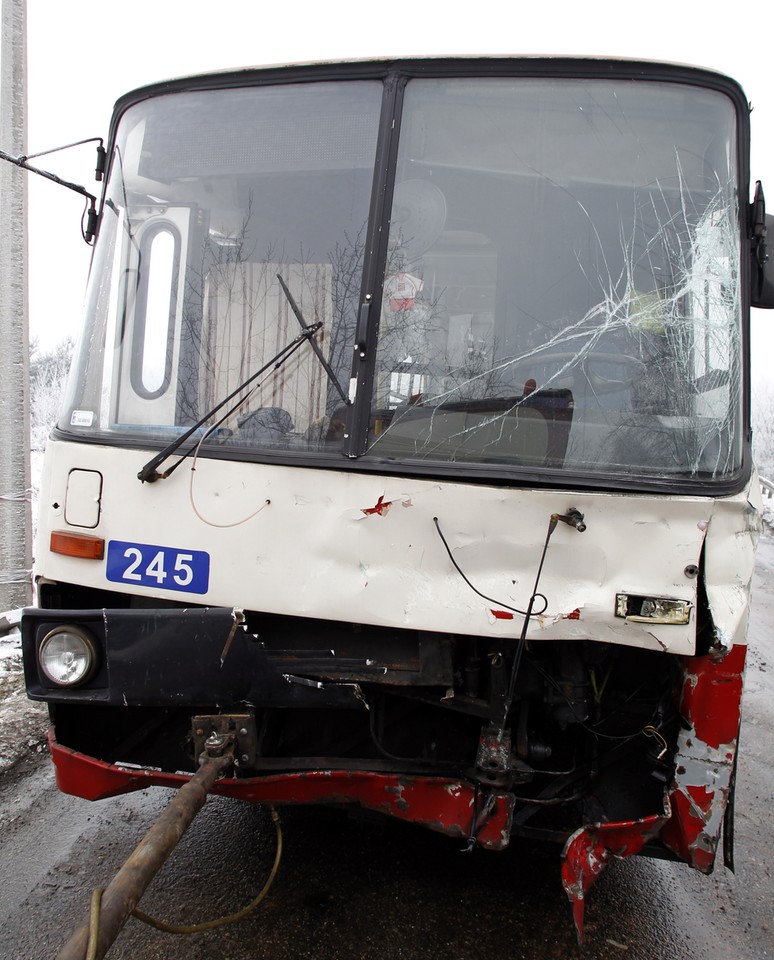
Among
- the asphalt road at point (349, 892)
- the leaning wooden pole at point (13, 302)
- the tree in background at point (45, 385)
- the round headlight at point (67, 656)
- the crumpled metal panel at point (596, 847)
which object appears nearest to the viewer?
the crumpled metal panel at point (596, 847)

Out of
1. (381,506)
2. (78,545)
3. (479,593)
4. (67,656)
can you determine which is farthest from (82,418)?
(479,593)

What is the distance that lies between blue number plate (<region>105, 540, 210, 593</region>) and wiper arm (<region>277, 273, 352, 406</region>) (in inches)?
27.1

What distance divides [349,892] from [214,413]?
192cm

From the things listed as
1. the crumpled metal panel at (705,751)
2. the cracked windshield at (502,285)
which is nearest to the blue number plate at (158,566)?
the cracked windshield at (502,285)

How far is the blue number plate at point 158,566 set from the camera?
8.18 ft

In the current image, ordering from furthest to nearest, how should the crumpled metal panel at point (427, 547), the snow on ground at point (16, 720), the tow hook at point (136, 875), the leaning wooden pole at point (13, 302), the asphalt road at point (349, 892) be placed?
the leaning wooden pole at point (13, 302), the snow on ground at point (16, 720), the asphalt road at point (349, 892), the crumpled metal panel at point (427, 547), the tow hook at point (136, 875)

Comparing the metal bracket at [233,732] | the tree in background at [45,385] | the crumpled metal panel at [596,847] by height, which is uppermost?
the tree in background at [45,385]

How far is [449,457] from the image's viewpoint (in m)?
2.43

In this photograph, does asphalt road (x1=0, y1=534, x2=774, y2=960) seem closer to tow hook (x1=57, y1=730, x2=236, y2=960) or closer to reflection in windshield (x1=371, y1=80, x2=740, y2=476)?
tow hook (x1=57, y1=730, x2=236, y2=960)

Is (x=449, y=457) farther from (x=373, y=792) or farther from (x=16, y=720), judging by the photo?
(x=16, y=720)

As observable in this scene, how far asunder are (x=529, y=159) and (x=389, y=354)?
817mm

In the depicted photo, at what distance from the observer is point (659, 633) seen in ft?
7.59

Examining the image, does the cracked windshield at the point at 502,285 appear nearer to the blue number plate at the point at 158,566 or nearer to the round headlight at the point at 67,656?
the blue number plate at the point at 158,566

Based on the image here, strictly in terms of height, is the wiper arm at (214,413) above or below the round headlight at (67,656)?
above
